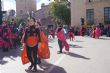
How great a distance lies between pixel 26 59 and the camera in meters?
13.0

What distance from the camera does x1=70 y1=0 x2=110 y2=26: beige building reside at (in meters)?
55.4

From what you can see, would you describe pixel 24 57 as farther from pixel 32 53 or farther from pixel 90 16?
pixel 90 16

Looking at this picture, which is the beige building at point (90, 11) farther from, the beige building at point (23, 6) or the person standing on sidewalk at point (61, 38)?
the beige building at point (23, 6)

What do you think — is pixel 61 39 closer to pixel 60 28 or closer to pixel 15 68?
pixel 60 28

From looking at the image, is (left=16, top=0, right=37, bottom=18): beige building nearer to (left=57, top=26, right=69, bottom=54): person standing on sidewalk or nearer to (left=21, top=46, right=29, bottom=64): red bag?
(left=57, top=26, right=69, bottom=54): person standing on sidewalk

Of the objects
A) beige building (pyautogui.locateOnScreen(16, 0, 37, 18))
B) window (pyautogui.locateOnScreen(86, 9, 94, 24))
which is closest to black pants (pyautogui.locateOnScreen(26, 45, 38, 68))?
window (pyautogui.locateOnScreen(86, 9, 94, 24))

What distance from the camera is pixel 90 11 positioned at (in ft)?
187

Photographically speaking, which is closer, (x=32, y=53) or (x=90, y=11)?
(x=32, y=53)

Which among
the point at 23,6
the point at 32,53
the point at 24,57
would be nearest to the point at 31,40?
the point at 32,53

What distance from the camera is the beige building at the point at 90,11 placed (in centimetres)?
5544

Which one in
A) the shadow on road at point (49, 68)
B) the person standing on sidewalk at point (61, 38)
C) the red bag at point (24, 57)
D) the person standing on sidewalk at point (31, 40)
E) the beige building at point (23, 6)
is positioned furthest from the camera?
the beige building at point (23, 6)

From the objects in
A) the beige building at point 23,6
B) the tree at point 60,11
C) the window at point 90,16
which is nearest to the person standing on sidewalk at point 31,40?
the window at point 90,16

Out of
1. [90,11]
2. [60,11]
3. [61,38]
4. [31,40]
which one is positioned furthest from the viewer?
[60,11]

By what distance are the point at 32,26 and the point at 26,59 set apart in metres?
1.35
